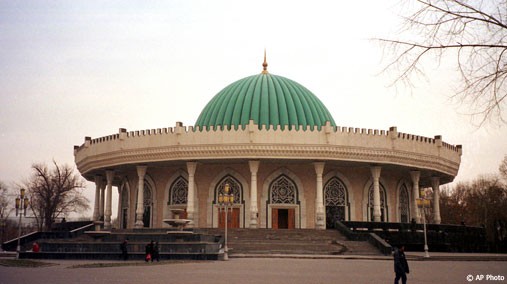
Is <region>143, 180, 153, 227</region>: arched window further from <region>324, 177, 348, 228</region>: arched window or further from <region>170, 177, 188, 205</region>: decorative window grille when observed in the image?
<region>324, 177, 348, 228</region>: arched window

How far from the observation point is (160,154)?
32281mm

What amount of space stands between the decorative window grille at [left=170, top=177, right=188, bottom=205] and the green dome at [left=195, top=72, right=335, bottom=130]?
4330 mm

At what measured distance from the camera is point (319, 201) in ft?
103

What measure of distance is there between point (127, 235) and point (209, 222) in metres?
8.93

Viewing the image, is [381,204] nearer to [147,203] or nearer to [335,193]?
[335,193]

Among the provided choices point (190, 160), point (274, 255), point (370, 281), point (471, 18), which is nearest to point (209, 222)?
point (190, 160)

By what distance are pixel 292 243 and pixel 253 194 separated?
19.3 ft

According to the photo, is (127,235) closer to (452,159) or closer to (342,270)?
(342,270)

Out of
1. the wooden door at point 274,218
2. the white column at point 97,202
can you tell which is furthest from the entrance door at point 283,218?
the white column at point 97,202

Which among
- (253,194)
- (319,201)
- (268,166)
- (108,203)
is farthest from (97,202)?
(319,201)

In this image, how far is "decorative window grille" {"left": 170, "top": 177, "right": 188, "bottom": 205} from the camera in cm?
3441

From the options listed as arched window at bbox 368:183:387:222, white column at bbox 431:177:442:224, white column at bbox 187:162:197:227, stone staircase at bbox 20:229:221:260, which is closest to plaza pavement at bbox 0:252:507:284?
stone staircase at bbox 20:229:221:260

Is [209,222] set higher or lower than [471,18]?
lower

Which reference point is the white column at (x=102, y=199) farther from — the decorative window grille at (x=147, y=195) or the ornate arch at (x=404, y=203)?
the ornate arch at (x=404, y=203)
